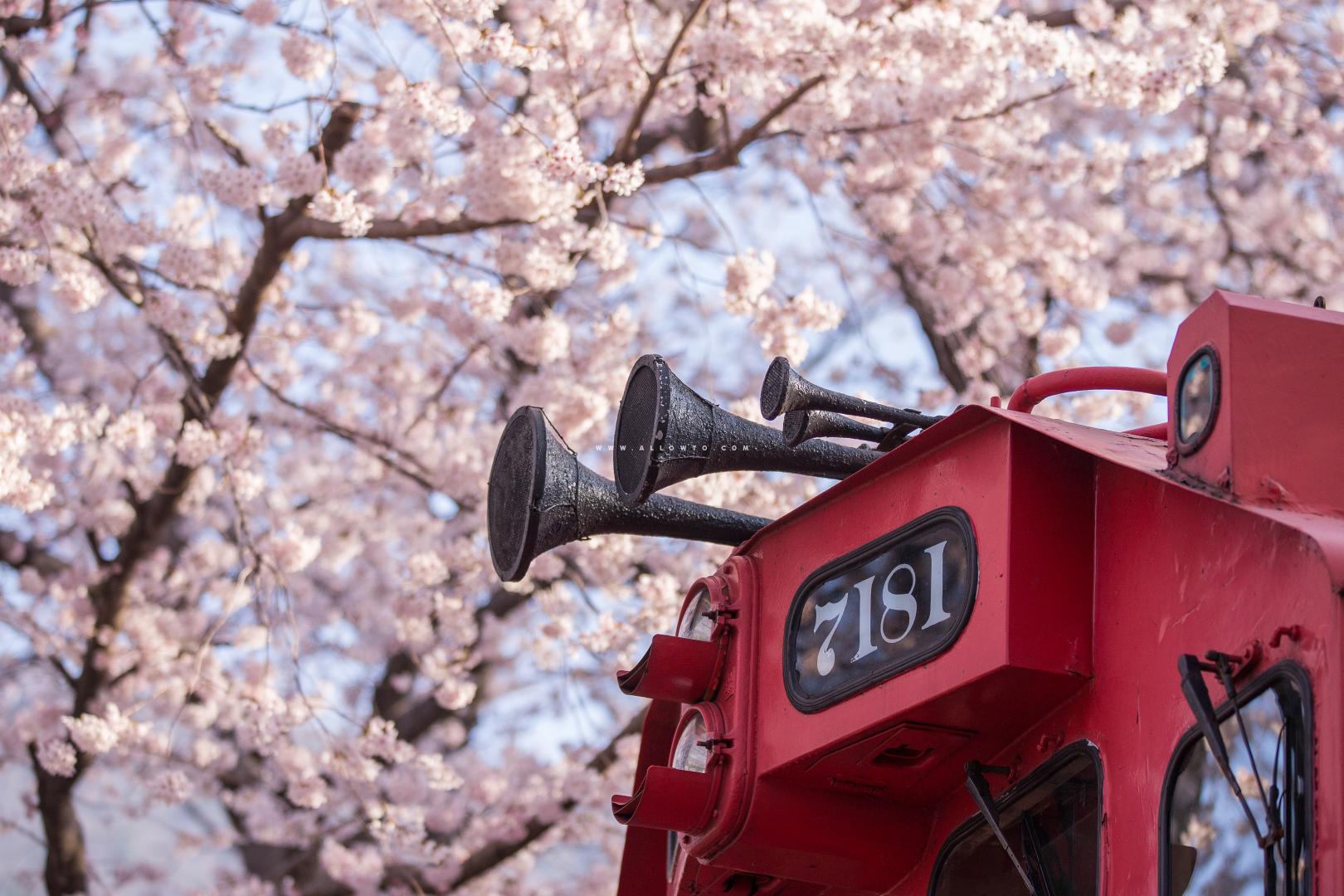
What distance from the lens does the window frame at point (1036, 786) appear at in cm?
250

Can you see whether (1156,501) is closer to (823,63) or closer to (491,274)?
(823,63)

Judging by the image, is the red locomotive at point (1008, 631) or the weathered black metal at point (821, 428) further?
the weathered black metal at point (821, 428)

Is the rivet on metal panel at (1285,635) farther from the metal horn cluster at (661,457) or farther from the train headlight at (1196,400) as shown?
the metal horn cluster at (661,457)

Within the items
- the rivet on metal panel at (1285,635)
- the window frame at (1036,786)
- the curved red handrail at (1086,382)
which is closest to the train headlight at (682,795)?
the window frame at (1036,786)

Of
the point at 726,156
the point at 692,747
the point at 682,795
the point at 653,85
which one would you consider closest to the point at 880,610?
the point at 682,795

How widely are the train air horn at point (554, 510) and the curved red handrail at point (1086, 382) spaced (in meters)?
0.87

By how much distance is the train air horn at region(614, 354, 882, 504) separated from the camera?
346 centimetres

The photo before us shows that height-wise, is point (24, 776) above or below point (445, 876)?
above

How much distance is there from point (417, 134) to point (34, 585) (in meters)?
4.25

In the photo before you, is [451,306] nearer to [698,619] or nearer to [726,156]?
[726,156]

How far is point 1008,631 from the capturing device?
101 inches

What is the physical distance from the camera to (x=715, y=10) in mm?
8336

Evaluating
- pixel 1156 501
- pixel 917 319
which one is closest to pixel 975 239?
pixel 917 319

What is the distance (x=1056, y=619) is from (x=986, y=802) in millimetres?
390
